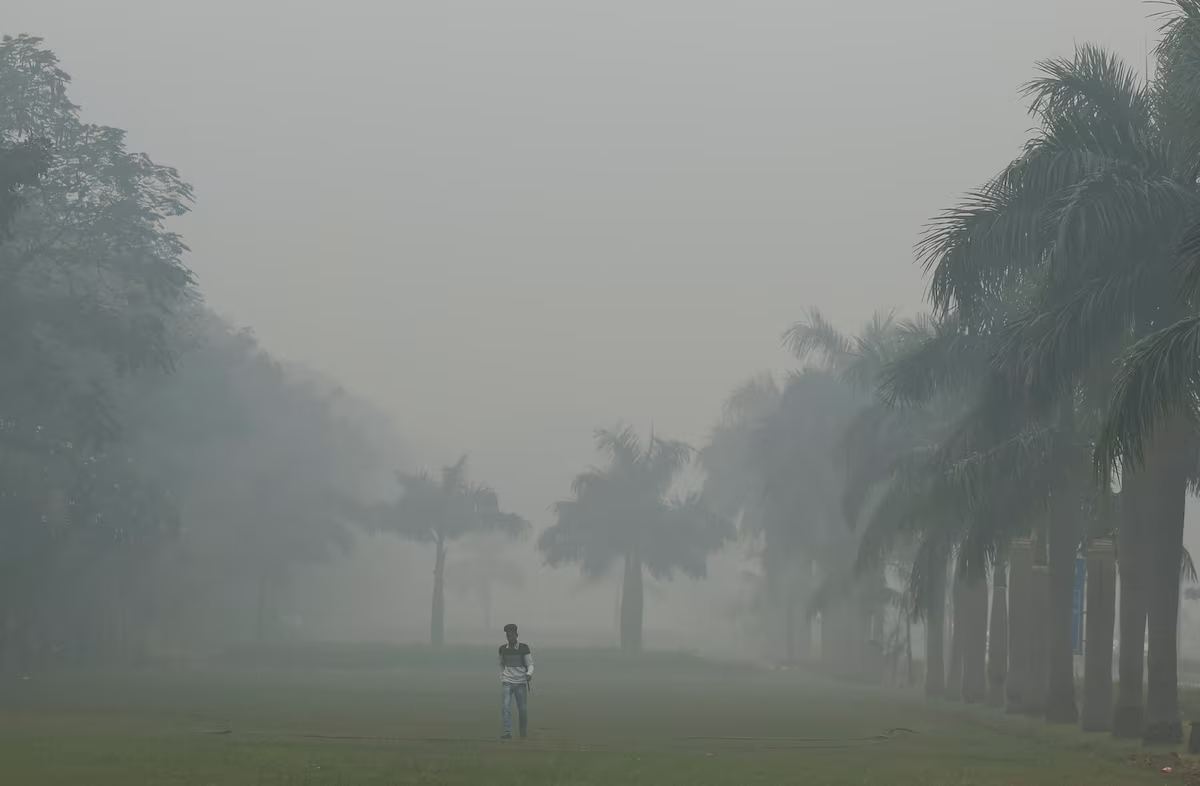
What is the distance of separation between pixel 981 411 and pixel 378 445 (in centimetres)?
11767

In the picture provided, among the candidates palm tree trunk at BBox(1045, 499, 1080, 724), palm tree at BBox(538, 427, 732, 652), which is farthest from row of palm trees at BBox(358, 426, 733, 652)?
palm tree trunk at BBox(1045, 499, 1080, 724)

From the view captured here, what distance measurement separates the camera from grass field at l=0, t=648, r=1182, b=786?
78.9 ft

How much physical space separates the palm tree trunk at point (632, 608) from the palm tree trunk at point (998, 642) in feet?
151

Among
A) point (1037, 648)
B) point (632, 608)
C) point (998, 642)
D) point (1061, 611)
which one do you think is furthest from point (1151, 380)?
point (632, 608)

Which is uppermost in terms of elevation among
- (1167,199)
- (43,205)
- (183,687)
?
(43,205)

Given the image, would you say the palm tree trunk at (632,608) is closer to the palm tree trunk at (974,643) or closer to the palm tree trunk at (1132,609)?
the palm tree trunk at (974,643)

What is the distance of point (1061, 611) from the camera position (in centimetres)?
3959

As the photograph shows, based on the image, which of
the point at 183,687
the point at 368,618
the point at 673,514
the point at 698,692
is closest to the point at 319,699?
the point at 183,687

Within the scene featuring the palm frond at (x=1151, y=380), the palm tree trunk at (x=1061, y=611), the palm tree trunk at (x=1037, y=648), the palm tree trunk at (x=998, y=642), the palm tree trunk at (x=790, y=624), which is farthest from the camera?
the palm tree trunk at (x=790, y=624)

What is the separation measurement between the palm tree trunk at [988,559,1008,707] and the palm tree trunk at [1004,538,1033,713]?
22.4 inches

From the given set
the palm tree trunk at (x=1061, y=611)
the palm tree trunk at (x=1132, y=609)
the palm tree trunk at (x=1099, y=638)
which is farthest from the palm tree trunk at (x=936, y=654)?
the palm tree trunk at (x=1132, y=609)

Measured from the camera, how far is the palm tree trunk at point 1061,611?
39.4m

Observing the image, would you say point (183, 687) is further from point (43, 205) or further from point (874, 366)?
point (874, 366)

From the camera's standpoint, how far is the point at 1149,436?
91.8 feet
